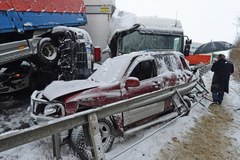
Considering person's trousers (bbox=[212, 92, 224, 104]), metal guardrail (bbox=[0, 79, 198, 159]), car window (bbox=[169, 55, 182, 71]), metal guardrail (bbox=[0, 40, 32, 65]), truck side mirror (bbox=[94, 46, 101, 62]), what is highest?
metal guardrail (bbox=[0, 79, 198, 159])

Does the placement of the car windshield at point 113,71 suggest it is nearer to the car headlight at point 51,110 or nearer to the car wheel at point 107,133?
the car wheel at point 107,133

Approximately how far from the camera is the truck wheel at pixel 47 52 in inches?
304

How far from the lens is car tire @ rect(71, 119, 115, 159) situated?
14.3 ft

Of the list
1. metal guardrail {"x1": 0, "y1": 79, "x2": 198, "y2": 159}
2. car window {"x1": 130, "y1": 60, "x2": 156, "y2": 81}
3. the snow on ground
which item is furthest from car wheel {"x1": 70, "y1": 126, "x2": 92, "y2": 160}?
car window {"x1": 130, "y1": 60, "x2": 156, "y2": 81}

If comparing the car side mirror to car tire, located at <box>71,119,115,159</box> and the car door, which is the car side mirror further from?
car tire, located at <box>71,119,115,159</box>

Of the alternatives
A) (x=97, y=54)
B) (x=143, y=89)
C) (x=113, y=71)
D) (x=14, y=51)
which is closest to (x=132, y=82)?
(x=143, y=89)

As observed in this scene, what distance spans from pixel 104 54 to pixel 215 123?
5.02 m

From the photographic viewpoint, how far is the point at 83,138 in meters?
4.43

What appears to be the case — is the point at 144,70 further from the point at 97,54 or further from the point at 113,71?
the point at 97,54

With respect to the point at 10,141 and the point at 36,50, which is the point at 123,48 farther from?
the point at 10,141

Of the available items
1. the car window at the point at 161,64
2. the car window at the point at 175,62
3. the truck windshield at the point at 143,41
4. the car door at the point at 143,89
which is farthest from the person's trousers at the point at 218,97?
the car door at the point at 143,89

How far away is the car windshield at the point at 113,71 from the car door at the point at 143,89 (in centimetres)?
23

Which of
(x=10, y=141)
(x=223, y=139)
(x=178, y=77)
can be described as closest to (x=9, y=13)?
(x=178, y=77)

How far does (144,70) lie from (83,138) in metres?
2.35
